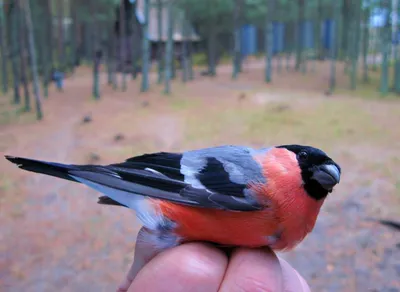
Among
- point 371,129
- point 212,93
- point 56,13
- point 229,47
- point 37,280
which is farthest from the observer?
point 229,47

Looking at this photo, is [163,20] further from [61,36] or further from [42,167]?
[42,167]

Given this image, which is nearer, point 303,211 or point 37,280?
point 303,211

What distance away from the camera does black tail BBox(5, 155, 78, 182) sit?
1.56 m

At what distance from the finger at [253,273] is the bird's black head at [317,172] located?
27cm

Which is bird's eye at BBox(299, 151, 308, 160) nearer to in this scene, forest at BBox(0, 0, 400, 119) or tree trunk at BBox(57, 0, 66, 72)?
forest at BBox(0, 0, 400, 119)

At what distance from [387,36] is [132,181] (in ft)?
42.8

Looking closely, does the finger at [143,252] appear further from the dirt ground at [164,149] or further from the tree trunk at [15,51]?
the tree trunk at [15,51]

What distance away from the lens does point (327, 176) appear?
1434 millimetres

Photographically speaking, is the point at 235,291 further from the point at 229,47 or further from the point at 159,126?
the point at 229,47

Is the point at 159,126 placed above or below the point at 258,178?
below

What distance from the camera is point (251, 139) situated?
7.16 m

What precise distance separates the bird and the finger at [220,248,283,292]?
0.05 meters

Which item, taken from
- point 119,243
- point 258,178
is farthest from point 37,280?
point 258,178

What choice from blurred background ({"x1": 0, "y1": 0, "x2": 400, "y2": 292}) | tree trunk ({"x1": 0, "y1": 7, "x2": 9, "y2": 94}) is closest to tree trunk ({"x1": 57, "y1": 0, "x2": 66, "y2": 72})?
blurred background ({"x1": 0, "y1": 0, "x2": 400, "y2": 292})
